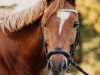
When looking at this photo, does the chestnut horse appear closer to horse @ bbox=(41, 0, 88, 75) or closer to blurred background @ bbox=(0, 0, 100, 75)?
horse @ bbox=(41, 0, 88, 75)

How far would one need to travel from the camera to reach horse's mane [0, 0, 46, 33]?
856cm

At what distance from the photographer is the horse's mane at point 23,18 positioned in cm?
856

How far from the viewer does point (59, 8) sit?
8.30m

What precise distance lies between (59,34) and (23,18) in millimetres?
809

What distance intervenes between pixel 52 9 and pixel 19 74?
1.13 meters

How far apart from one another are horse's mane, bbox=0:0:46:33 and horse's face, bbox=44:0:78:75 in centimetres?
37

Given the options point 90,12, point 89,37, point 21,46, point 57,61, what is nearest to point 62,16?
point 57,61

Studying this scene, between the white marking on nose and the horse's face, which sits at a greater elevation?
the white marking on nose

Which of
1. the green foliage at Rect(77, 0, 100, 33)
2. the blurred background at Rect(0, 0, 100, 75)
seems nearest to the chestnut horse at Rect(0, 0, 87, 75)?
the blurred background at Rect(0, 0, 100, 75)

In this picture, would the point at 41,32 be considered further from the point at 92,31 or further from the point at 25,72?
the point at 92,31

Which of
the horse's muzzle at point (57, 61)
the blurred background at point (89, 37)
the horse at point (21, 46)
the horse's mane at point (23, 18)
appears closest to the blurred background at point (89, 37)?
the blurred background at point (89, 37)

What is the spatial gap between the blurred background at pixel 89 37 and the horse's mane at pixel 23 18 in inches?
523

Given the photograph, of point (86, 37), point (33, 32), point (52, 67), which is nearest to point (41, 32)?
point (33, 32)

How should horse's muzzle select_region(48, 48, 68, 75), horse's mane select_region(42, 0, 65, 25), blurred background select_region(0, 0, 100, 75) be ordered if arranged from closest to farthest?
horse's muzzle select_region(48, 48, 68, 75) → horse's mane select_region(42, 0, 65, 25) → blurred background select_region(0, 0, 100, 75)
